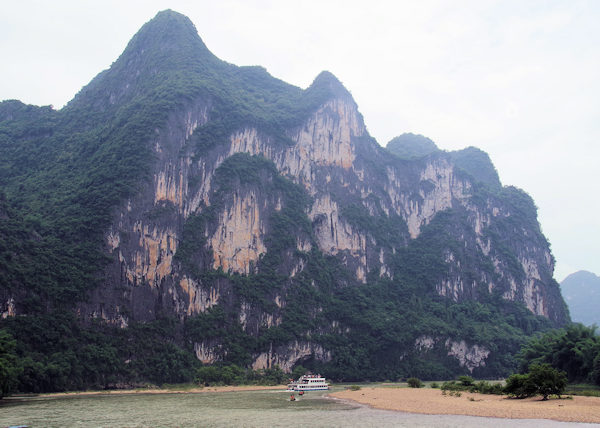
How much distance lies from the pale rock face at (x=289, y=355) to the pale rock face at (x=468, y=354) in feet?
71.6

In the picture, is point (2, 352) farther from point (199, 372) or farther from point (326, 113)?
point (326, 113)

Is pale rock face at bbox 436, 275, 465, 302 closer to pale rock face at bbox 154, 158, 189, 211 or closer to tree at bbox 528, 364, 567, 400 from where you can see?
pale rock face at bbox 154, 158, 189, 211

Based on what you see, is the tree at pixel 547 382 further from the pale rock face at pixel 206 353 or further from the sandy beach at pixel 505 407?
the pale rock face at pixel 206 353

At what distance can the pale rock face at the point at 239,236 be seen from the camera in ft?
241

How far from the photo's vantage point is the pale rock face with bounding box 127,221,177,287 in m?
62.2

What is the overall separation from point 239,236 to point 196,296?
1282cm

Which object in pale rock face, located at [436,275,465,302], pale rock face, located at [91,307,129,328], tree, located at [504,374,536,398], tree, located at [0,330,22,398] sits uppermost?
pale rock face, located at [436,275,465,302]

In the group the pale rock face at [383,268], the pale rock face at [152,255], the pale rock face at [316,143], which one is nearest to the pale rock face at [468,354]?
the pale rock face at [383,268]

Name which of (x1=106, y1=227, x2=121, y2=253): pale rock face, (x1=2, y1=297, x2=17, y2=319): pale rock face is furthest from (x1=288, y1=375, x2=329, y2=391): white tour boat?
(x1=2, y1=297, x2=17, y2=319): pale rock face

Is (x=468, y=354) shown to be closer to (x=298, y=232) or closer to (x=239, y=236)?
(x=298, y=232)

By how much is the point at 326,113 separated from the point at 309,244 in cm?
2878

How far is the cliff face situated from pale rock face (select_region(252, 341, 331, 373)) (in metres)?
0.22

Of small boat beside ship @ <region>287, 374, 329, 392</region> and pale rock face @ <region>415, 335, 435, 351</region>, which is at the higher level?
pale rock face @ <region>415, 335, 435, 351</region>

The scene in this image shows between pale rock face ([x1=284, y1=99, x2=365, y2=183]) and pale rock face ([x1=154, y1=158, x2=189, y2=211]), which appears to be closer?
pale rock face ([x1=154, y1=158, x2=189, y2=211])
